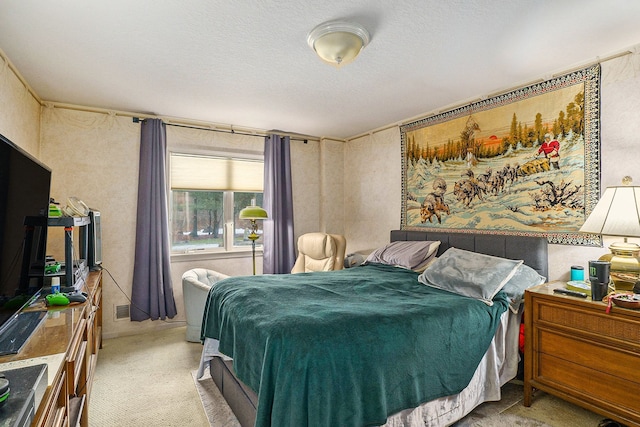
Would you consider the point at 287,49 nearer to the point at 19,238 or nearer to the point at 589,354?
the point at 19,238

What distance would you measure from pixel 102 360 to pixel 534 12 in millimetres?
4147

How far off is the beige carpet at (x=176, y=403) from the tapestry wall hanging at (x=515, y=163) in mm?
1215

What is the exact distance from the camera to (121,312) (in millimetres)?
3619

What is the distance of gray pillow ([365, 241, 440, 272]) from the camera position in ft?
10.6

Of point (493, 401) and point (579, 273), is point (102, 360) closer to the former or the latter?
point (493, 401)

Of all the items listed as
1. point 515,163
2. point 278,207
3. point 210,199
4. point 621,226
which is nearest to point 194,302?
point 210,199

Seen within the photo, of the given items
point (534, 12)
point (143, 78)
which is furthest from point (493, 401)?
point (143, 78)

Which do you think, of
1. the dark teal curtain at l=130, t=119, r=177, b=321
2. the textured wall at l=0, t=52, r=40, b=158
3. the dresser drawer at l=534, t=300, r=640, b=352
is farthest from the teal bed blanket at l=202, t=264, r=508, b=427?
the textured wall at l=0, t=52, r=40, b=158

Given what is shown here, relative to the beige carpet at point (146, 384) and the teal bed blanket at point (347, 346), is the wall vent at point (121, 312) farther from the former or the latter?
the teal bed blanket at point (347, 346)

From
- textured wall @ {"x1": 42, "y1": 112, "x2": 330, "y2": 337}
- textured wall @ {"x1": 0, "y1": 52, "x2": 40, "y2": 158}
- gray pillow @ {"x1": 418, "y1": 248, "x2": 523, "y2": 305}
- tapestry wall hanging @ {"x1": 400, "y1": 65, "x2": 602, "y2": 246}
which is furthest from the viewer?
textured wall @ {"x1": 42, "y1": 112, "x2": 330, "y2": 337}

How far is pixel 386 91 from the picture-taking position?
10.2ft

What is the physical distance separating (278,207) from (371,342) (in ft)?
9.75

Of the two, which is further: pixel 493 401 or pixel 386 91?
pixel 386 91

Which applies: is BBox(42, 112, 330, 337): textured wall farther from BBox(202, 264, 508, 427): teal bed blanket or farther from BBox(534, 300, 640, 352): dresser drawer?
BBox(534, 300, 640, 352): dresser drawer
